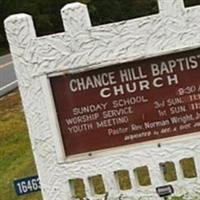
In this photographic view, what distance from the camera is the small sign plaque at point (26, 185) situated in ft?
26.2

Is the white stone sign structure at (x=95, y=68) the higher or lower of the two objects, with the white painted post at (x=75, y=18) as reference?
lower

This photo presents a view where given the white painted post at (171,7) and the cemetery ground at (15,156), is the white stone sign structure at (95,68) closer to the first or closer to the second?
the white painted post at (171,7)

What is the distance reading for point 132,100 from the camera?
25.3 feet

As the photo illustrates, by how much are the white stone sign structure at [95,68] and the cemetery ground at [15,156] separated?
28 centimetres

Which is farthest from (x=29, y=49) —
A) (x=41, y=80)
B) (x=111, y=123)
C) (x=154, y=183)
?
(x=154, y=183)

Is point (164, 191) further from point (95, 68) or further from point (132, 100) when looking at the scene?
point (95, 68)

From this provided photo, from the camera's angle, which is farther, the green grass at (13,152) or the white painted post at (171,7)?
the green grass at (13,152)

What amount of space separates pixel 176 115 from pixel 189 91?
8.6 inches

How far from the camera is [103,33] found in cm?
766

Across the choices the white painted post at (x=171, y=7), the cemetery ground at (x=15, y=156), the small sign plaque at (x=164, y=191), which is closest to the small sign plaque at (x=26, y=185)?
the cemetery ground at (x=15, y=156)

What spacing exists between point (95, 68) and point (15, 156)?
185 inches

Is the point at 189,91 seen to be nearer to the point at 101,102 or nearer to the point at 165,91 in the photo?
the point at 165,91

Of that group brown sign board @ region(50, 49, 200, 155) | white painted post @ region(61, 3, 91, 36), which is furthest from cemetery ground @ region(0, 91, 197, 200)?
white painted post @ region(61, 3, 91, 36)

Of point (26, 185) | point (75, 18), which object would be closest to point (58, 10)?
point (26, 185)
